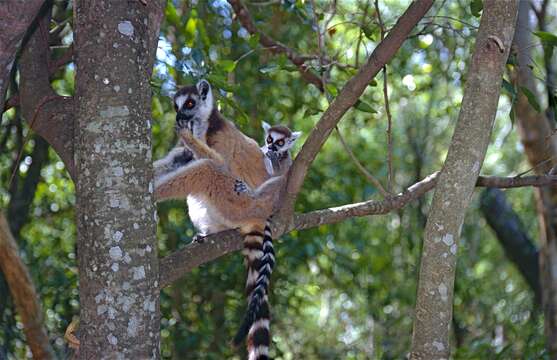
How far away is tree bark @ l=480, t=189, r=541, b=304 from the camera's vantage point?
26.5 ft

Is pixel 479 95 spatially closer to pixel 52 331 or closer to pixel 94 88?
pixel 94 88

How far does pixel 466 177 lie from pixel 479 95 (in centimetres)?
32

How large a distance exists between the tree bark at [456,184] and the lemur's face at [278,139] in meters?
2.55

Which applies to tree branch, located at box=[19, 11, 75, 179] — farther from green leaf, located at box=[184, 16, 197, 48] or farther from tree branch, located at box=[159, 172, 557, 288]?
green leaf, located at box=[184, 16, 197, 48]

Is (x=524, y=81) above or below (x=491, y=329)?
above

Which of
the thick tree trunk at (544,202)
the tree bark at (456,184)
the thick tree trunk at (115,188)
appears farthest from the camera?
the thick tree trunk at (544,202)

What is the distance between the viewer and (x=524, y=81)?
19.7 ft

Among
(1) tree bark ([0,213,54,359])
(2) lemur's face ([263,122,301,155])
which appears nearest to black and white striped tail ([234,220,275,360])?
(2) lemur's face ([263,122,301,155])

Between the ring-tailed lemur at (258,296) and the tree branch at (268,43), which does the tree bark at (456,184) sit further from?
the tree branch at (268,43)

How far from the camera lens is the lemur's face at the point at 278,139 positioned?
213 inches

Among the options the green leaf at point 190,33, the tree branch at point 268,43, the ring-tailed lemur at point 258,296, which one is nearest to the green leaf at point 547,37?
the tree branch at point 268,43

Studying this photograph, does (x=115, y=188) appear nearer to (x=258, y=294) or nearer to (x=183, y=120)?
(x=258, y=294)

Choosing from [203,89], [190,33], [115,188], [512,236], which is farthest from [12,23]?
[512,236]

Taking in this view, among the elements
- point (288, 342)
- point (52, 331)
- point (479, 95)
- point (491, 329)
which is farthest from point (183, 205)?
point (479, 95)
